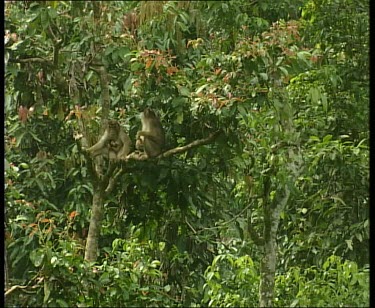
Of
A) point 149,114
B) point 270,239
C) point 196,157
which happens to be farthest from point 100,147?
point 270,239

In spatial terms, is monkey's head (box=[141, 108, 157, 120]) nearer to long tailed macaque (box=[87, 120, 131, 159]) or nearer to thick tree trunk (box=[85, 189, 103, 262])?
long tailed macaque (box=[87, 120, 131, 159])

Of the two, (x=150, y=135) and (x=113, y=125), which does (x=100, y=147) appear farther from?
(x=150, y=135)

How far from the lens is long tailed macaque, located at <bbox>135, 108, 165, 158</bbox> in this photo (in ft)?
8.45

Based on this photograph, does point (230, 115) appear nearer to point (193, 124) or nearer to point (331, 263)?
point (193, 124)

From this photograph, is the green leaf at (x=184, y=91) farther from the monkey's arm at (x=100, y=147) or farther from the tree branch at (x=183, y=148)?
the monkey's arm at (x=100, y=147)

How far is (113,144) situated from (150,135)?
0.46 feet

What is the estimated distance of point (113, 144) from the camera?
2662mm

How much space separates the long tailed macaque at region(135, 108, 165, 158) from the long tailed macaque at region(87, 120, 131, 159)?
40 millimetres

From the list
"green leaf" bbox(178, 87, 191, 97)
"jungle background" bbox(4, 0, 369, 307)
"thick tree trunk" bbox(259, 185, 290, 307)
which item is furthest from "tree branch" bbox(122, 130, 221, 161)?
"thick tree trunk" bbox(259, 185, 290, 307)

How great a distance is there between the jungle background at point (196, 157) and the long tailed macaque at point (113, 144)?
0.03 meters

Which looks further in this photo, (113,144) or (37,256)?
(113,144)

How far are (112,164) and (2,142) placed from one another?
1.25 ft

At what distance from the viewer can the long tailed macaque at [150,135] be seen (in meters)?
2.58

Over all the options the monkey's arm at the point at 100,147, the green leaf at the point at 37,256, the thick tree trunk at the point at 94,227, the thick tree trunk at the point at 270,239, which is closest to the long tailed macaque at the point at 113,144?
the monkey's arm at the point at 100,147
